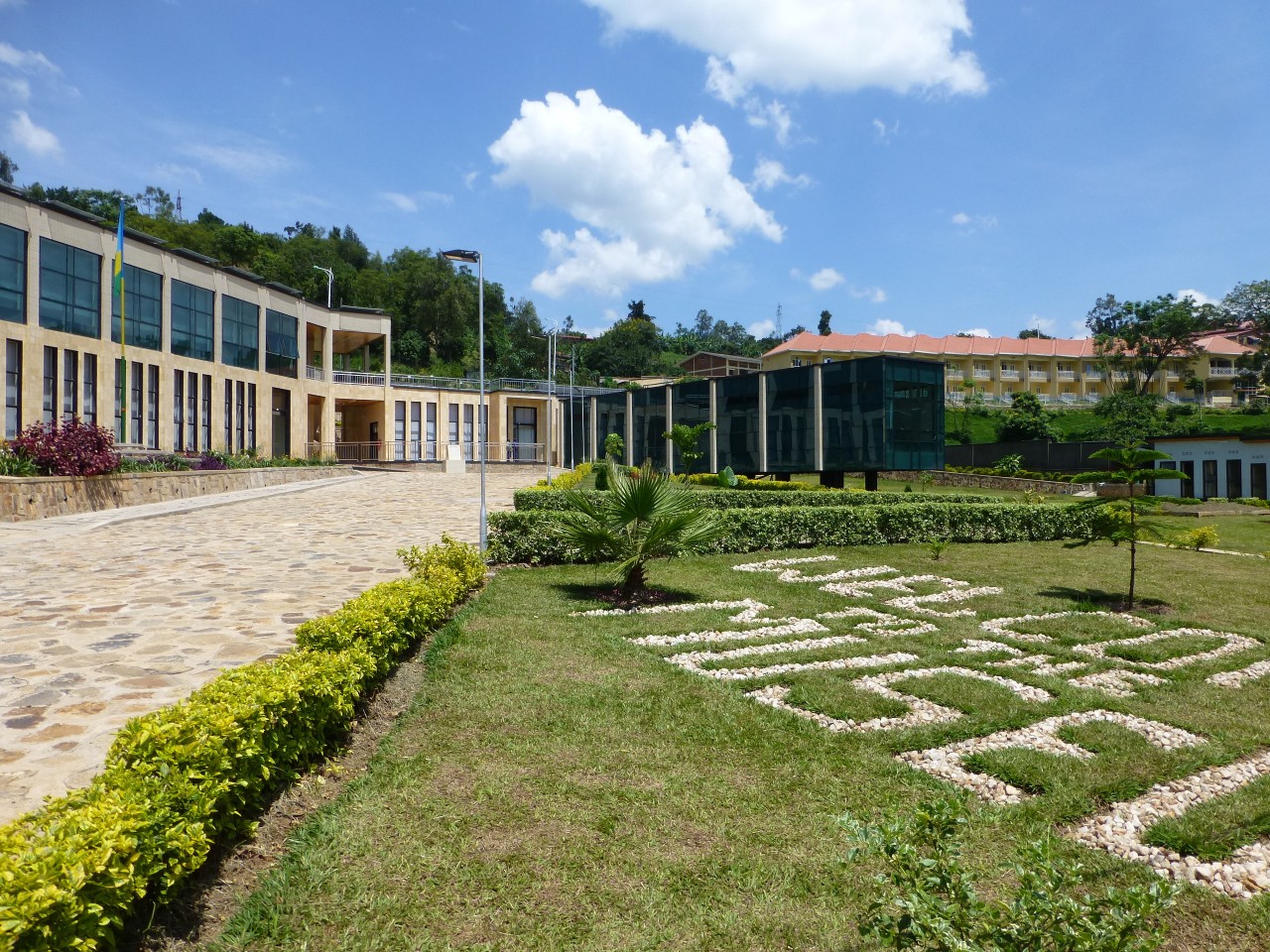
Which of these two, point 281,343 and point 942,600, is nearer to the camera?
point 942,600

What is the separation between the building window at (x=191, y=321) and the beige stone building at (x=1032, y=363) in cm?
4792

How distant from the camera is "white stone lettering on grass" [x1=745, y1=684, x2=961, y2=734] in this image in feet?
18.3

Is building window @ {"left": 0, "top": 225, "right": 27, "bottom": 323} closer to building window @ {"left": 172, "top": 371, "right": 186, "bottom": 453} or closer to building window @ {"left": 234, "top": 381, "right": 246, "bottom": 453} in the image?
building window @ {"left": 172, "top": 371, "right": 186, "bottom": 453}

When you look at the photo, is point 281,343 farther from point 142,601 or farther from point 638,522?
point 638,522

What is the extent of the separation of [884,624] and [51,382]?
91.7 ft

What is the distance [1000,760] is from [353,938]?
376cm

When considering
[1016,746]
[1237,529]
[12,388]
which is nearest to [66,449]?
[12,388]

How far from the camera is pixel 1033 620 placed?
368 inches

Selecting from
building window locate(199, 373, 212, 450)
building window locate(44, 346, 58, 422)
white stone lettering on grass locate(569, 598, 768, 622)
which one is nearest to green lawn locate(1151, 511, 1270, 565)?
white stone lettering on grass locate(569, 598, 768, 622)

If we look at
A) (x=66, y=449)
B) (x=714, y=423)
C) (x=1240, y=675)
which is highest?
(x=714, y=423)

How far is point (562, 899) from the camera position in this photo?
3.38 meters

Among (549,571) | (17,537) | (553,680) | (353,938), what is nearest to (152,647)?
(553,680)

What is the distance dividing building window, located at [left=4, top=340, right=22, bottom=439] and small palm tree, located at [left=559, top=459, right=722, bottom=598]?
907 inches

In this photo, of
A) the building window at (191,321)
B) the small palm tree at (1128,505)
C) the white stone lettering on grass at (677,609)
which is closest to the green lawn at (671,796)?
the white stone lettering on grass at (677,609)
